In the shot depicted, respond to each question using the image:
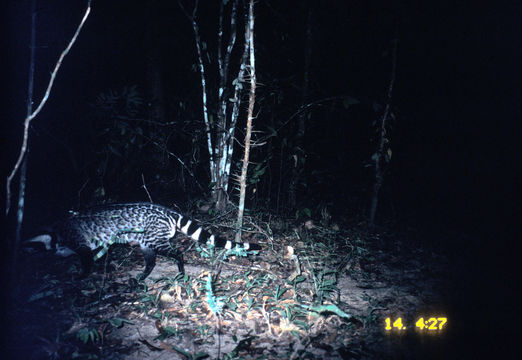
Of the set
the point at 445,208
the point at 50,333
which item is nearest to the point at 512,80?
the point at 445,208

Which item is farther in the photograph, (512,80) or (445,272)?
(512,80)

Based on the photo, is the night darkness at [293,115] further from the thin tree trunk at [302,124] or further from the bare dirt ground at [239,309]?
the bare dirt ground at [239,309]

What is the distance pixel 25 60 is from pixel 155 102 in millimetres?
2797

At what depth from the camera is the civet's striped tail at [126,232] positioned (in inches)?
173

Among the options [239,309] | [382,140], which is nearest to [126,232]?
[239,309]

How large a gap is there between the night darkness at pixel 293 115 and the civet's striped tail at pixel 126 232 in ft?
1.94

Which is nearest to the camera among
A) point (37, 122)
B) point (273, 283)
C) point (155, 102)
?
point (273, 283)

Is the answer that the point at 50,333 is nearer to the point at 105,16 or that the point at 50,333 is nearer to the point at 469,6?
the point at 105,16

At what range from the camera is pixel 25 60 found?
654cm
